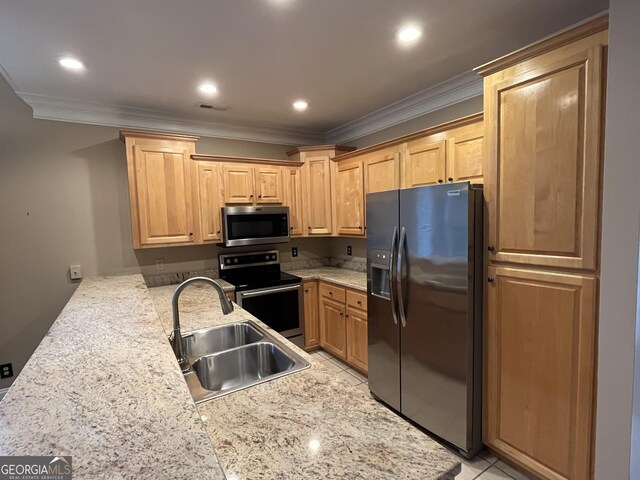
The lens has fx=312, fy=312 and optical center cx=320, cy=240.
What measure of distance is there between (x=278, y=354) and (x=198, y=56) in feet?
6.24

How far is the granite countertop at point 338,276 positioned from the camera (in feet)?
9.83

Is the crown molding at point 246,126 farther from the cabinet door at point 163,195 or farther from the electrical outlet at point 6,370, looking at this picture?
the electrical outlet at point 6,370

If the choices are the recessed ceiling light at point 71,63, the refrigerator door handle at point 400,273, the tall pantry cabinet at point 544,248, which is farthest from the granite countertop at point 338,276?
the recessed ceiling light at point 71,63

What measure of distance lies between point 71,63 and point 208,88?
0.87m

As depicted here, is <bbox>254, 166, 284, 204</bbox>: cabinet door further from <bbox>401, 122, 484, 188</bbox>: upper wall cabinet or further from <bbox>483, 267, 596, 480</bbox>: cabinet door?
<bbox>483, 267, 596, 480</bbox>: cabinet door

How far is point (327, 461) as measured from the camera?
2.43 ft

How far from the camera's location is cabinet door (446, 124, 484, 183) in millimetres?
2149

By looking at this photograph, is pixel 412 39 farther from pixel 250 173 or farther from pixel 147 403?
pixel 147 403

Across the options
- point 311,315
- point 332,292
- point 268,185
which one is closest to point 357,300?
point 332,292

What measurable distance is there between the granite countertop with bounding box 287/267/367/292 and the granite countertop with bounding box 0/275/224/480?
1895 millimetres

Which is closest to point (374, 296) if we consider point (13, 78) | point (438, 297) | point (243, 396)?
point (438, 297)

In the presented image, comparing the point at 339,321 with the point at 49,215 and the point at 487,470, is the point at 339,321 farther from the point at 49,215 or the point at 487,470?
the point at 49,215

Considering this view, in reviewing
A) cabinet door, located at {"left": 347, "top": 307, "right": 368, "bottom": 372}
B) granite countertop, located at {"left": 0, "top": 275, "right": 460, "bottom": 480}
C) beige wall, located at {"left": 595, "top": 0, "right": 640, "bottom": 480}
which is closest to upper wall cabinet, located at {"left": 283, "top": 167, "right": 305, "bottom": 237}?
cabinet door, located at {"left": 347, "top": 307, "right": 368, "bottom": 372}

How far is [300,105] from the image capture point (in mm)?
2965
